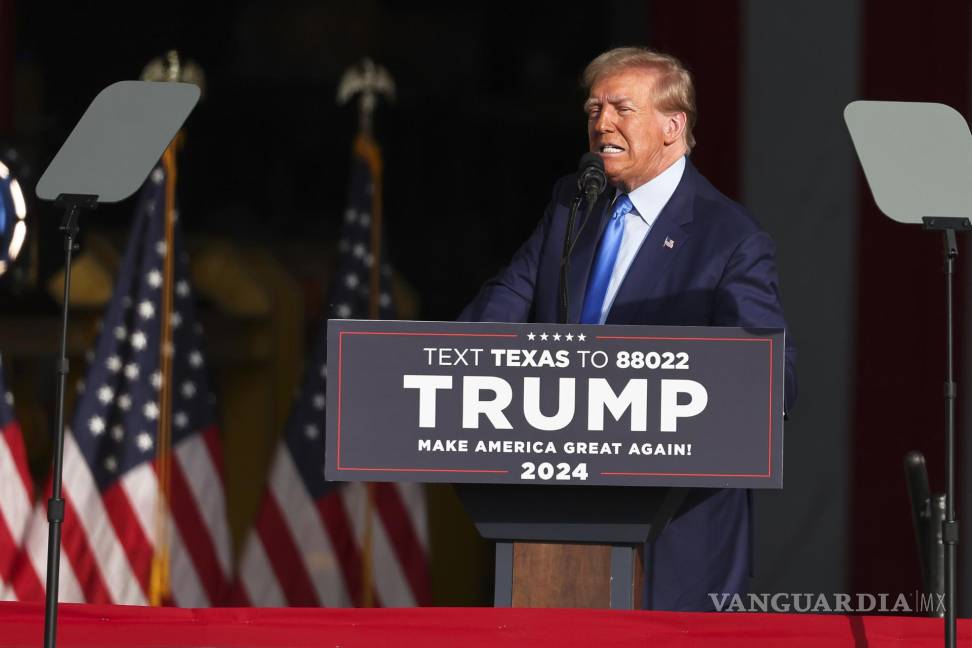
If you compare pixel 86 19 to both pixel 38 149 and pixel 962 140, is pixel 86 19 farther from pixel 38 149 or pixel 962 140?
pixel 962 140

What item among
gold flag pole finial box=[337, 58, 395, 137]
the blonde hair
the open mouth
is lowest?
the open mouth

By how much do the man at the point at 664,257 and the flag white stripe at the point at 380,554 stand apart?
2644 millimetres

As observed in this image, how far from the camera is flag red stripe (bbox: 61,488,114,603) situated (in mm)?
4926

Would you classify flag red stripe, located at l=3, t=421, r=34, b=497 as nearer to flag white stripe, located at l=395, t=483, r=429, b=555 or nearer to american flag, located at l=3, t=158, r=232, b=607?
american flag, located at l=3, t=158, r=232, b=607

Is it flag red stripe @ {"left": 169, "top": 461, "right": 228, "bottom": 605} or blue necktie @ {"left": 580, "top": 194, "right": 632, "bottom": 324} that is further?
flag red stripe @ {"left": 169, "top": 461, "right": 228, "bottom": 605}

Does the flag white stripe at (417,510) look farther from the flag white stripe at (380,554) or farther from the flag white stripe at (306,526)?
the flag white stripe at (306,526)

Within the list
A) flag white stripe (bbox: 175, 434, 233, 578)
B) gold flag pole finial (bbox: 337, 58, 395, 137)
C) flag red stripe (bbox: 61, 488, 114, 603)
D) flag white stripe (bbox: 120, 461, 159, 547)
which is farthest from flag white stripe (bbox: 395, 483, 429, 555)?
gold flag pole finial (bbox: 337, 58, 395, 137)

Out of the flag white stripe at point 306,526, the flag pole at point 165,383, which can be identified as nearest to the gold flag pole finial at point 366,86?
the flag pole at point 165,383

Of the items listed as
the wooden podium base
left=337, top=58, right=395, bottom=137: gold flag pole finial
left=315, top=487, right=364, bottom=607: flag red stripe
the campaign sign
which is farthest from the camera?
left=337, top=58, right=395, bottom=137: gold flag pole finial

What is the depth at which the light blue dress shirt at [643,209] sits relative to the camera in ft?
9.41

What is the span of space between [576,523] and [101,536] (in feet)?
9.05

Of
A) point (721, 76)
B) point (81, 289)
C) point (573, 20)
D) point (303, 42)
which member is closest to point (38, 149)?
point (81, 289)

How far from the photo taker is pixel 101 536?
16.3ft

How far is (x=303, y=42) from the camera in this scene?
21.3ft
